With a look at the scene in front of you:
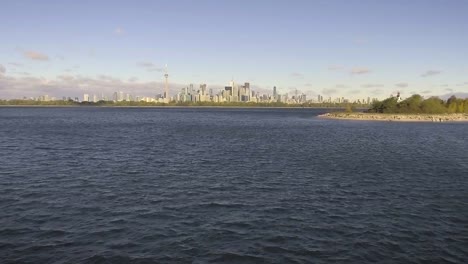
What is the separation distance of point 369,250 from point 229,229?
882 cm

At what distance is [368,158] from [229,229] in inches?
1513

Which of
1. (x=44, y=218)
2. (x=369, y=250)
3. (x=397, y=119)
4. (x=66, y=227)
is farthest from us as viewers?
(x=397, y=119)

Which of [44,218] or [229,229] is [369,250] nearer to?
[229,229]

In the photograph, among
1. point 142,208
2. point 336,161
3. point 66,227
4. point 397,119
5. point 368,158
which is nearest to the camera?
point 66,227

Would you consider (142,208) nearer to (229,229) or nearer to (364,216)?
(229,229)

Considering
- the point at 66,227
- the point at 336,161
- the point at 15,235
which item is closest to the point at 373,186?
the point at 336,161

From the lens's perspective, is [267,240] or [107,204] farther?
[107,204]

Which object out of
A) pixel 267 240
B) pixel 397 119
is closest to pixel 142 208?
pixel 267 240

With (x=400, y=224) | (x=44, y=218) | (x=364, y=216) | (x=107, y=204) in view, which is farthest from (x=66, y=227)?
(x=400, y=224)

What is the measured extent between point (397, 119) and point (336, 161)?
443 feet

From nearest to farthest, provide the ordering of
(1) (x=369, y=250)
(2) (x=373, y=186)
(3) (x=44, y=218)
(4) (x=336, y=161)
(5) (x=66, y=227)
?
(1) (x=369, y=250), (5) (x=66, y=227), (3) (x=44, y=218), (2) (x=373, y=186), (4) (x=336, y=161)

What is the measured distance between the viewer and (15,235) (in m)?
23.4

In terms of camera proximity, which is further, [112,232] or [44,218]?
[44,218]

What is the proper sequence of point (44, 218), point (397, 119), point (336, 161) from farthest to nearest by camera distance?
1. point (397, 119)
2. point (336, 161)
3. point (44, 218)
